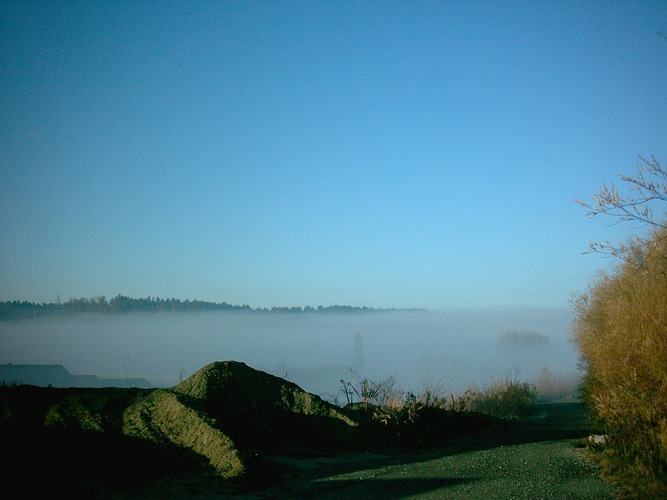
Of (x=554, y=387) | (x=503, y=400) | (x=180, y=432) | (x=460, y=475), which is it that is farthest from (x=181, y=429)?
(x=554, y=387)

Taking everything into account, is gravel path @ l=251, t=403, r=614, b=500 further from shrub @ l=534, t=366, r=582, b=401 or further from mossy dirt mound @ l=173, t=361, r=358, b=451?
shrub @ l=534, t=366, r=582, b=401

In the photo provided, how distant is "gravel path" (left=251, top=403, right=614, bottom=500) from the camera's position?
7.82 meters

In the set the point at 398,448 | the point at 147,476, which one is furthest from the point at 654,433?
the point at 147,476

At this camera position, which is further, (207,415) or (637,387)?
(207,415)

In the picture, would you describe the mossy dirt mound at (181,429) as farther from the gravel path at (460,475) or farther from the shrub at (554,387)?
the shrub at (554,387)

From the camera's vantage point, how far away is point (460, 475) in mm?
8906

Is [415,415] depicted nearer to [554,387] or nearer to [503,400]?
[503,400]

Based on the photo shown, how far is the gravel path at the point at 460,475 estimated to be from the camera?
7824 millimetres

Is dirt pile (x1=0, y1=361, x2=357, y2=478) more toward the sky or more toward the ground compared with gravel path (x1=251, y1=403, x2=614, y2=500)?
more toward the sky

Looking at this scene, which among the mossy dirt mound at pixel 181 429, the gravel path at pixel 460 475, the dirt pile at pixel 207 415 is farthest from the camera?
the dirt pile at pixel 207 415

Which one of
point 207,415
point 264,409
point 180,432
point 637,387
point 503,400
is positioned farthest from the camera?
point 503,400

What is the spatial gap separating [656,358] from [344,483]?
539 centimetres

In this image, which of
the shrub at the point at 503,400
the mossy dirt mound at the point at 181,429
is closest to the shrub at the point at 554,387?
the shrub at the point at 503,400

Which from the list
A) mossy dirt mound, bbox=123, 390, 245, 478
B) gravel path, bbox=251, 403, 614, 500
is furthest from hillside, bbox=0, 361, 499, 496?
gravel path, bbox=251, 403, 614, 500
